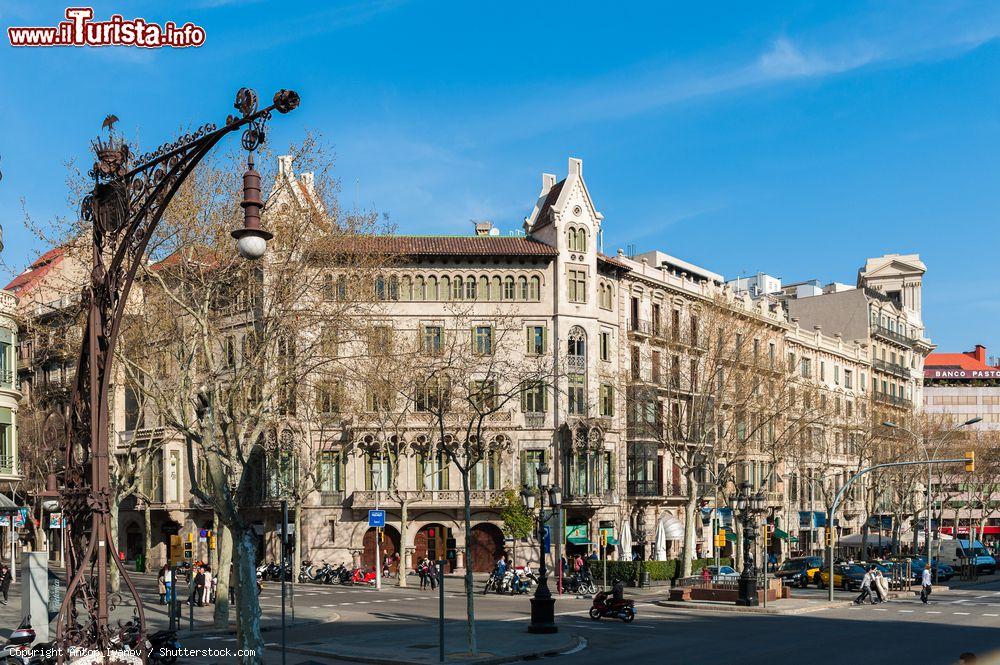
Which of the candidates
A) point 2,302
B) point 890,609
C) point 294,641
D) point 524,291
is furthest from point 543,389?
point 294,641

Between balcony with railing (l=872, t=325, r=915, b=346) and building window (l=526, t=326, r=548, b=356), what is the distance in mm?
44365

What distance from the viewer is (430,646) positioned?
27.2 meters

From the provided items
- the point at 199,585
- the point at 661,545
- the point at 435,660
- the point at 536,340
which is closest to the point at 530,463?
the point at 536,340

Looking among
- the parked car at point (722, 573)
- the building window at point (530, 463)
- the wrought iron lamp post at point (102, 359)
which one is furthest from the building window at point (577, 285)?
the wrought iron lamp post at point (102, 359)

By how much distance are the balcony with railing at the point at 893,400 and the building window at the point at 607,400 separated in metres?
35.5

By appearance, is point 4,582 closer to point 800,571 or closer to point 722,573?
point 722,573

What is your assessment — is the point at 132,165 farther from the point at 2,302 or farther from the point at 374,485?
the point at 374,485

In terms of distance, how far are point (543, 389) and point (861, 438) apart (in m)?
26.7

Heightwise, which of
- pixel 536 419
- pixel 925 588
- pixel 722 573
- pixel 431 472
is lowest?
pixel 722 573

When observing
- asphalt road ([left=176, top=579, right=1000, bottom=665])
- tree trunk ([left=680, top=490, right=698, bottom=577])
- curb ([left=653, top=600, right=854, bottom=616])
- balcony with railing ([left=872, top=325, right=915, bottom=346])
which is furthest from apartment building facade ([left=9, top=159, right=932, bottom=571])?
balcony with railing ([left=872, top=325, right=915, bottom=346])

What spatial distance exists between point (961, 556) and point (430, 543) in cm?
3695

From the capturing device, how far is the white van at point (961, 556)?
238 ft

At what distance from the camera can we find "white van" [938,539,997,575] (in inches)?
2859

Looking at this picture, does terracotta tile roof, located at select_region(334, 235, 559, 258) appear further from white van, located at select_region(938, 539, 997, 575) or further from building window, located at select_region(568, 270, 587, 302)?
white van, located at select_region(938, 539, 997, 575)
